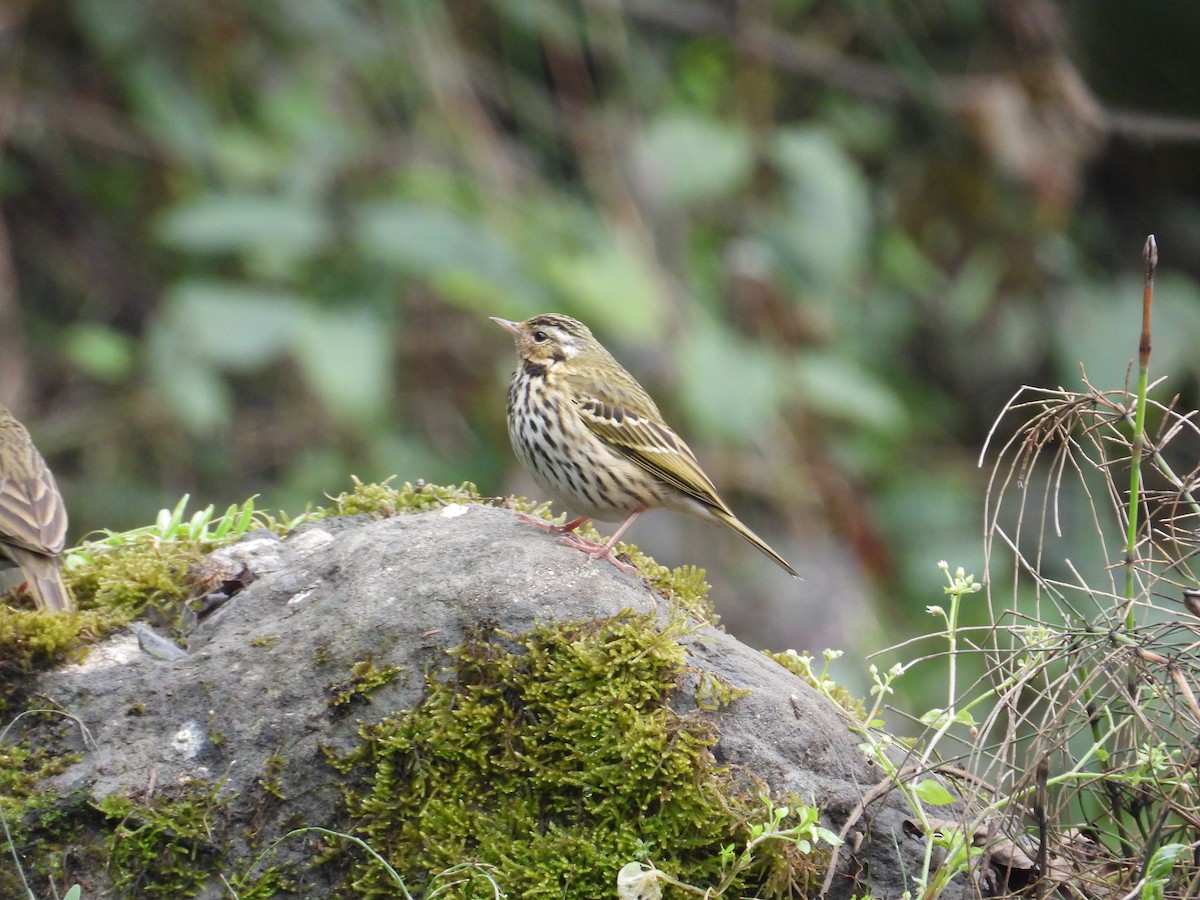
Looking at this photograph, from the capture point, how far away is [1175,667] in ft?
11.0

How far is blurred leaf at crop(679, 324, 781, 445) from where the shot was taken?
8.52 metres

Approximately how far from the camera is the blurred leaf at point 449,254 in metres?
8.70

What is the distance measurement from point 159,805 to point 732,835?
1.44 m

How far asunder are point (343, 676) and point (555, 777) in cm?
64

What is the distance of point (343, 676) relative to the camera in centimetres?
375

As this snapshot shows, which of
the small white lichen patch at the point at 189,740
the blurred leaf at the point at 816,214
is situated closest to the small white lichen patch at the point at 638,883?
the small white lichen patch at the point at 189,740

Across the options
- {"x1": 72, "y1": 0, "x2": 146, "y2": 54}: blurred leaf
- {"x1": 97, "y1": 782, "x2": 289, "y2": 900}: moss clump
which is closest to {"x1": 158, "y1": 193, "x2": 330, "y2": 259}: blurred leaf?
{"x1": 72, "y1": 0, "x2": 146, "y2": 54}: blurred leaf

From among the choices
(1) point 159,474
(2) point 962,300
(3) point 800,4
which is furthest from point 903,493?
(1) point 159,474

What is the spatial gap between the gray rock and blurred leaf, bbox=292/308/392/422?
4.42 meters

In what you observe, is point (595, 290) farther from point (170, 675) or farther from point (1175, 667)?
point (1175, 667)

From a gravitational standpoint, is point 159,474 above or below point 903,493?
below

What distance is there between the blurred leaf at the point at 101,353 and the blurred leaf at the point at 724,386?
3605 millimetres

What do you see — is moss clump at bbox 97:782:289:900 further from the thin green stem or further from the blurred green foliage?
the blurred green foliage

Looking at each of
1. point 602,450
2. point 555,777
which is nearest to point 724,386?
point 602,450
